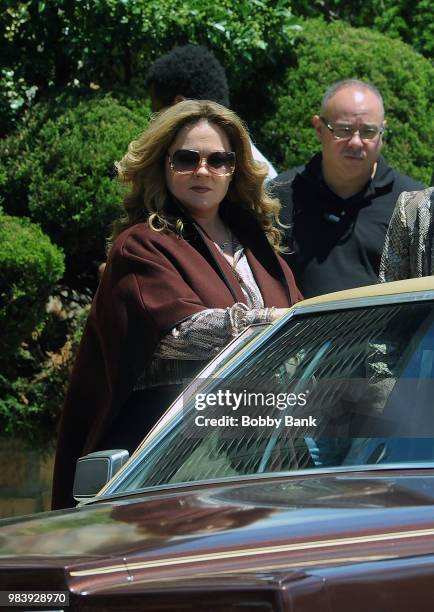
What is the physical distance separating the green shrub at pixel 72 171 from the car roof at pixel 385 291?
340 cm

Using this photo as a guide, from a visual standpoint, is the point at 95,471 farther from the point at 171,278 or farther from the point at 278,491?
the point at 171,278

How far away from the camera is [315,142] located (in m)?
8.01

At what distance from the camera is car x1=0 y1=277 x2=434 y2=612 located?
226 centimetres

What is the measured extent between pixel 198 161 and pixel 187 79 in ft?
5.75

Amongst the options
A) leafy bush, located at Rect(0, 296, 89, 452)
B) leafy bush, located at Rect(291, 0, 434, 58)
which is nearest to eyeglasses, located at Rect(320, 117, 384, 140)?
leafy bush, located at Rect(0, 296, 89, 452)

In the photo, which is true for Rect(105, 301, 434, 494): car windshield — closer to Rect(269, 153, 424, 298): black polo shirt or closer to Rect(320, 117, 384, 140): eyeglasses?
Rect(269, 153, 424, 298): black polo shirt

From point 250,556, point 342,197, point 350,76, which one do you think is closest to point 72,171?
point 342,197

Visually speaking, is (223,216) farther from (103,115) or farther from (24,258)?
(103,115)

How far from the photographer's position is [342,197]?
18.4 ft

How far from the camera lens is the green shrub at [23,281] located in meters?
6.36

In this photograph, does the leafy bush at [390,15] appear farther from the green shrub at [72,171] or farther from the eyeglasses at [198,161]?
the eyeglasses at [198,161]

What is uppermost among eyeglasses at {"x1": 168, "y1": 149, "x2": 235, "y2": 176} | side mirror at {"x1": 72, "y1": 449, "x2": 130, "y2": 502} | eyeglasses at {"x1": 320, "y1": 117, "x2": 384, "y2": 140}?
eyeglasses at {"x1": 320, "y1": 117, "x2": 384, "y2": 140}

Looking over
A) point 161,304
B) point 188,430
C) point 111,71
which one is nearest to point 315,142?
point 111,71

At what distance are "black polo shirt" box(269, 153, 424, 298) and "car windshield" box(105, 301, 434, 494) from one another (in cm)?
171
